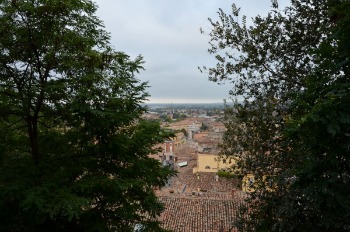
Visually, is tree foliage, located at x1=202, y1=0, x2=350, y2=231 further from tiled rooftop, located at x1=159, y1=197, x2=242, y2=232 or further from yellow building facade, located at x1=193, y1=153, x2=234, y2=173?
yellow building facade, located at x1=193, y1=153, x2=234, y2=173

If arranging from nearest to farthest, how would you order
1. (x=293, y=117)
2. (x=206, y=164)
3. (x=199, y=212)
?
(x=293, y=117) < (x=199, y=212) < (x=206, y=164)

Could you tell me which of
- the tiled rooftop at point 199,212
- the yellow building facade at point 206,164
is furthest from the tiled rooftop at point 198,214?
the yellow building facade at point 206,164

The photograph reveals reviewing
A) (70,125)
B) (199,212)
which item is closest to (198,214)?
(199,212)

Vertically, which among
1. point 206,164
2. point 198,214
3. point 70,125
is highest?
point 70,125

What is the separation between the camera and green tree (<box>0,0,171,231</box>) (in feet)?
21.3

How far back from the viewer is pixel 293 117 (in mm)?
6062

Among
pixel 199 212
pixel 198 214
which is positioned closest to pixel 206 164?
pixel 199 212

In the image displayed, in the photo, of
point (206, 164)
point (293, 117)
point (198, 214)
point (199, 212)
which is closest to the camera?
point (293, 117)

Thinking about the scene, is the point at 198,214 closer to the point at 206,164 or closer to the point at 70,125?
the point at 70,125

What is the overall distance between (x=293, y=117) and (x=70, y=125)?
4610 millimetres

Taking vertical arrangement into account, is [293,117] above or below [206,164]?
above

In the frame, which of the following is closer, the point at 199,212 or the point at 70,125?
the point at 70,125

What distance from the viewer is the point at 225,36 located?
26.9 ft

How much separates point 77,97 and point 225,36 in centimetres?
381
